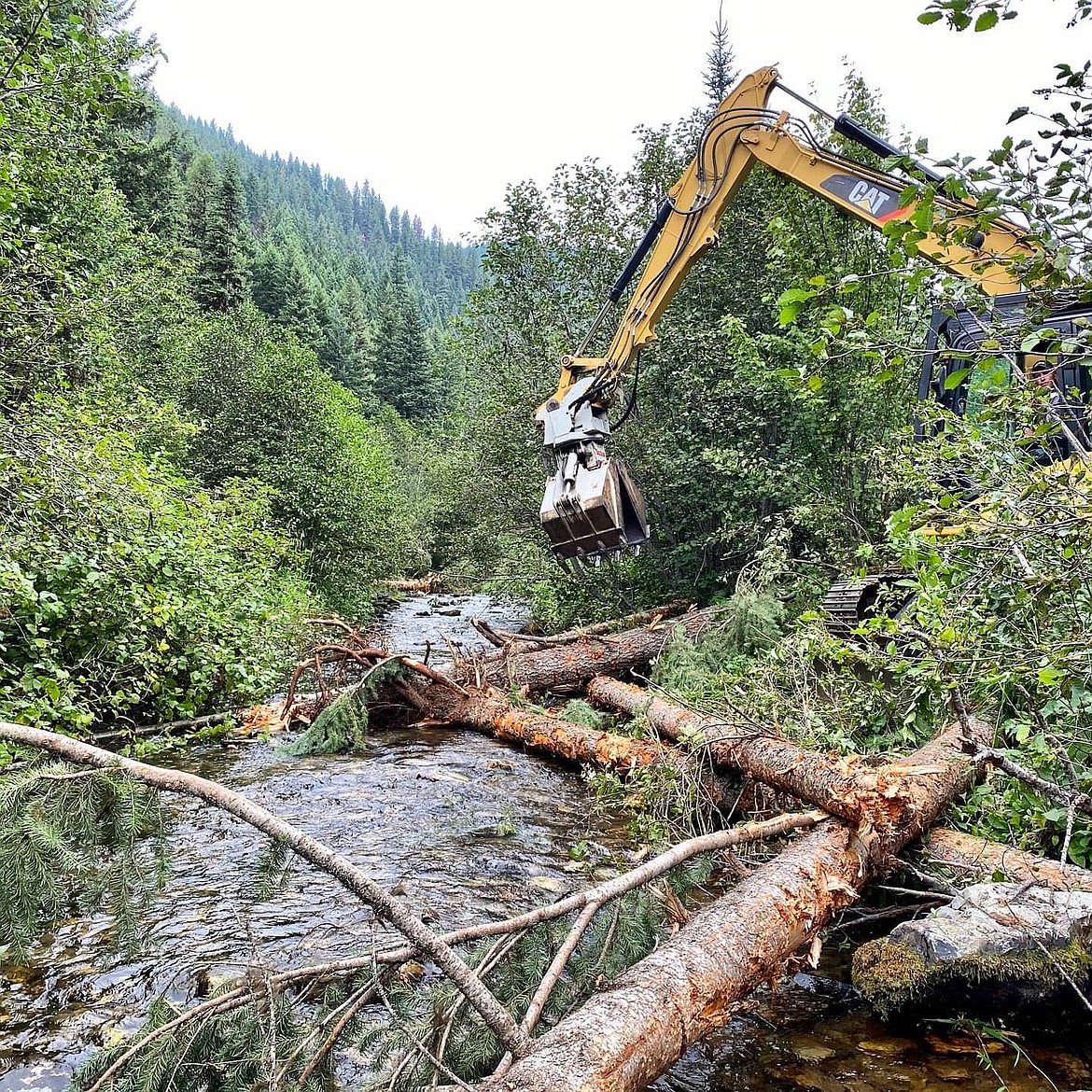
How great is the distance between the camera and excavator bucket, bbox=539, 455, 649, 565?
22.2 feet

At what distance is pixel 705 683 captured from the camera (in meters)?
7.10

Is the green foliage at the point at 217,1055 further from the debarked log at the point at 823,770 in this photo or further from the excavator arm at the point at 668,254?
the excavator arm at the point at 668,254

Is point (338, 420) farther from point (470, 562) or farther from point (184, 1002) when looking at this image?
point (184, 1002)

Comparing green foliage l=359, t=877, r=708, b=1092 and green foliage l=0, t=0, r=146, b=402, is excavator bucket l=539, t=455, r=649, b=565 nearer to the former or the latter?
green foliage l=359, t=877, r=708, b=1092

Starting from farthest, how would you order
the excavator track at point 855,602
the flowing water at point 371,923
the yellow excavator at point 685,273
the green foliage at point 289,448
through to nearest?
the green foliage at point 289,448 < the excavator track at point 855,602 < the yellow excavator at point 685,273 < the flowing water at point 371,923

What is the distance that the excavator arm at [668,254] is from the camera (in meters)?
6.67

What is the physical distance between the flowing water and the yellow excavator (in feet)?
8.08

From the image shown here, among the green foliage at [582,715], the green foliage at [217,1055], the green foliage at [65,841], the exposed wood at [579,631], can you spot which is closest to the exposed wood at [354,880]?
the green foliage at [65,841]

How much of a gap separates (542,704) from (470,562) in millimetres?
18208

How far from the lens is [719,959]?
106 inches

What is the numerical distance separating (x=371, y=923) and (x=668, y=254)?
7011 mm

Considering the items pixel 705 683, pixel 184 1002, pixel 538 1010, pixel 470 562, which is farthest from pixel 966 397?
pixel 470 562

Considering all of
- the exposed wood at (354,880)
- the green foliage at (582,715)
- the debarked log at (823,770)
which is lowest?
the green foliage at (582,715)

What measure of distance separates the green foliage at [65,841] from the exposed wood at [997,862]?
3.18m
